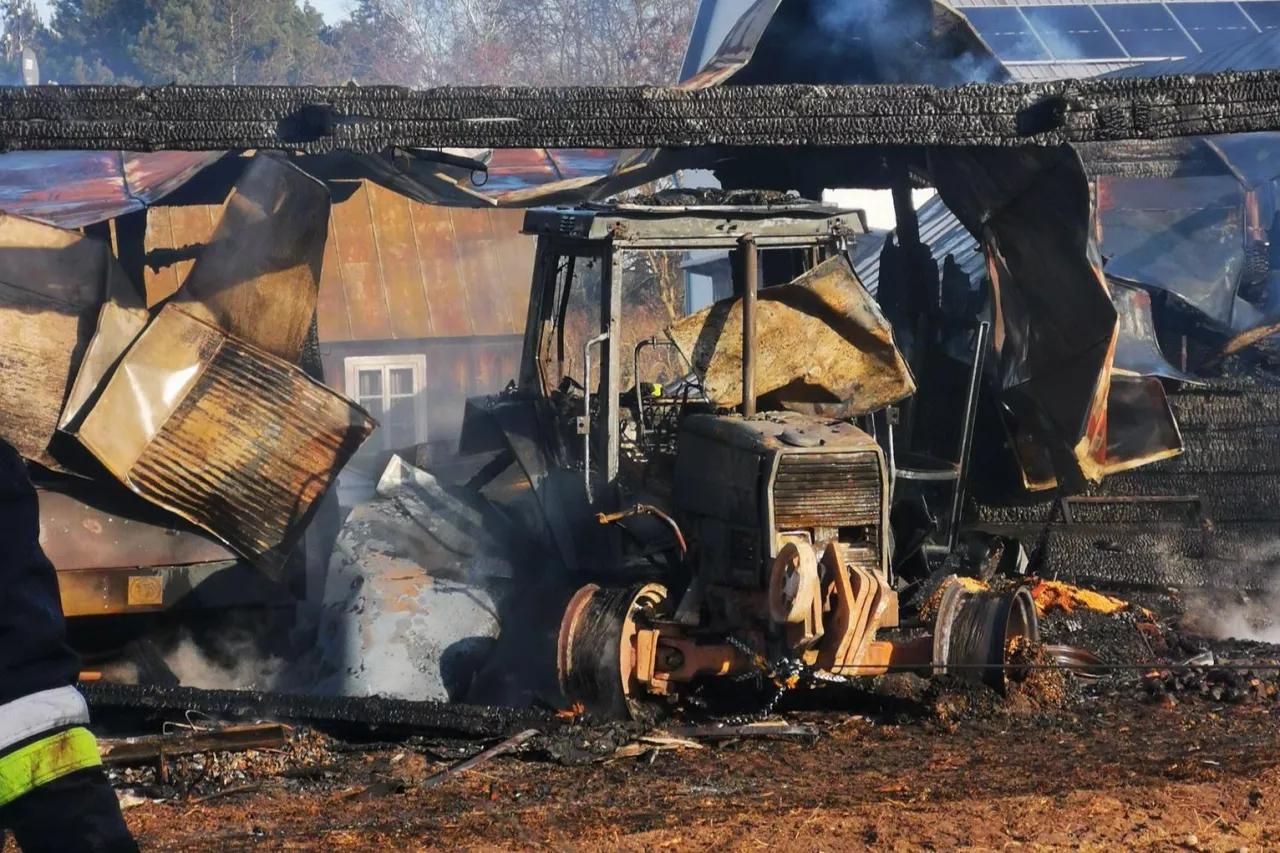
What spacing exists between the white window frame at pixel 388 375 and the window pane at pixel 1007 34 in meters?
10.5

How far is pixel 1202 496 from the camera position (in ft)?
29.8

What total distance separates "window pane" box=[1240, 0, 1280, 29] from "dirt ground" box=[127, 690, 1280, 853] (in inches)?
736

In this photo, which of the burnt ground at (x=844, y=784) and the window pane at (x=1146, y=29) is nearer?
the burnt ground at (x=844, y=784)

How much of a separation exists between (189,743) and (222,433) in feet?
6.90

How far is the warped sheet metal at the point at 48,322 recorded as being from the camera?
7.06m

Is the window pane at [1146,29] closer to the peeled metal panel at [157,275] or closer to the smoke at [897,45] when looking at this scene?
the smoke at [897,45]

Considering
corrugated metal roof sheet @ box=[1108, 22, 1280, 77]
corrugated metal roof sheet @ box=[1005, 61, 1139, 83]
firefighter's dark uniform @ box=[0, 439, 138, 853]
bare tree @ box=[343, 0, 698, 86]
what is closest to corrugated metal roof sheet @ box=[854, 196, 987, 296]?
corrugated metal roof sheet @ box=[1108, 22, 1280, 77]

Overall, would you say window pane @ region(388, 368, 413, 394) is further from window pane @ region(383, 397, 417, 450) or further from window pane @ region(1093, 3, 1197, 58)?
window pane @ region(1093, 3, 1197, 58)

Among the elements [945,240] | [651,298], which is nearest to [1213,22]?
[945,240]

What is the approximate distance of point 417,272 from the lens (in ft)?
58.8

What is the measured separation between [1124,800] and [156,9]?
34651mm

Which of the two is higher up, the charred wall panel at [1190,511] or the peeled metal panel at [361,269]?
the peeled metal panel at [361,269]

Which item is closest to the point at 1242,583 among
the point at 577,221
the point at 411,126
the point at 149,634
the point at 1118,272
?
the point at 1118,272

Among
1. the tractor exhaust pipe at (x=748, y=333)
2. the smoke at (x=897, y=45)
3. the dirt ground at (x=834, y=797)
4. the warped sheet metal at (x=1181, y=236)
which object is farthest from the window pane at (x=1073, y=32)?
the dirt ground at (x=834, y=797)
